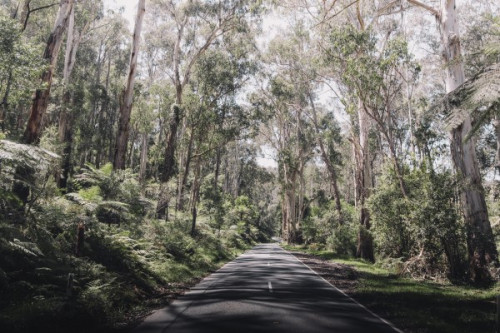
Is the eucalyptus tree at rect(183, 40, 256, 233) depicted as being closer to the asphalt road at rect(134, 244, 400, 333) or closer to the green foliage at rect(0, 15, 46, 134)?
the green foliage at rect(0, 15, 46, 134)

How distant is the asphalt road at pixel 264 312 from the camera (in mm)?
5973

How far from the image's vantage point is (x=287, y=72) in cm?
3039

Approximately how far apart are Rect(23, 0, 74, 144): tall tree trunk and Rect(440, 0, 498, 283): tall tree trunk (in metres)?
13.5

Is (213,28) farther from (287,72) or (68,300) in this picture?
(68,300)

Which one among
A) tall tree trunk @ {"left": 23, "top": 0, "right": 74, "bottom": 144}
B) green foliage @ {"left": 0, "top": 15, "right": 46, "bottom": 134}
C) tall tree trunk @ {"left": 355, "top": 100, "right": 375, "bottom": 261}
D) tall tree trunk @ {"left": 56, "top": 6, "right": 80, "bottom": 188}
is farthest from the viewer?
tall tree trunk @ {"left": 56, "top": 6, "right": 80, "bottom": 188}

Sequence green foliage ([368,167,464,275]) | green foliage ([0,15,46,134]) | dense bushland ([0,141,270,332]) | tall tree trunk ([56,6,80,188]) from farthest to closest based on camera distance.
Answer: tall tree trunk ([56,6,80,188]) → green foliage ([368,167,464,275]) → green foliage ([0,15,46,134]) → dense bushland ([0,141,270,332])

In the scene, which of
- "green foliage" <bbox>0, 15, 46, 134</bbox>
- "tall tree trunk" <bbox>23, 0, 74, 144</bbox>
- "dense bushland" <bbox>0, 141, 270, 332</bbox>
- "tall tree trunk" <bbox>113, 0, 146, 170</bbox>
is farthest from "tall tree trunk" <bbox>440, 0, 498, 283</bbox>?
"green foliage" <bbox>0, 15, 46, 134</bbox>

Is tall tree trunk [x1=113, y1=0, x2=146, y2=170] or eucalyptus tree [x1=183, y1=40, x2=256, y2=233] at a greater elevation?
eucalyptus tree [x1=183, y1=40, x2=256, y2=233]

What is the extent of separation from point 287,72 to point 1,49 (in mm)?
23007

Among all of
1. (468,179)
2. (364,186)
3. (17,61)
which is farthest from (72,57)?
(468,179)

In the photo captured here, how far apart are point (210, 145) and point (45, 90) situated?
64.2ft

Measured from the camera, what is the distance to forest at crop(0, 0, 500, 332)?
23.2 feet

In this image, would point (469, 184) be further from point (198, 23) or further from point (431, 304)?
point (198, 23)

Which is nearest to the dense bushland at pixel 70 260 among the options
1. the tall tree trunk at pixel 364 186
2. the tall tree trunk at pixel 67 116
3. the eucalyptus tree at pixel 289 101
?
the tall tree trunk at pixel 364 186
